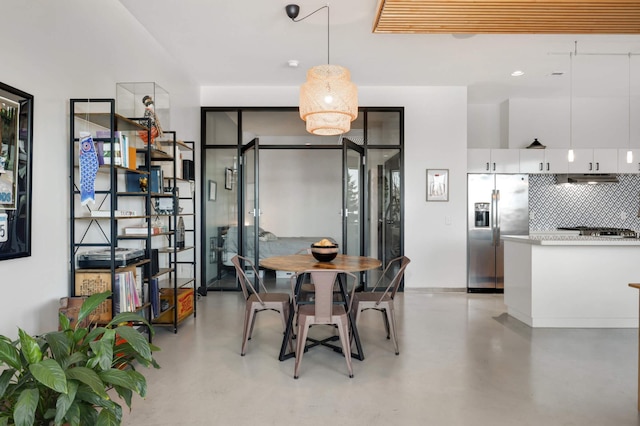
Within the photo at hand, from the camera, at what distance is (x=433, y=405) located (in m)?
2.31

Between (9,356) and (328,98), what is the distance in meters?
2.54

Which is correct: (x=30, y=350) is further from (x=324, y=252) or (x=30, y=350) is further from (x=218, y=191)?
(x=218, y=191)

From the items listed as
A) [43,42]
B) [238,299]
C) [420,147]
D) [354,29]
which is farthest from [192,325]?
[420,147]

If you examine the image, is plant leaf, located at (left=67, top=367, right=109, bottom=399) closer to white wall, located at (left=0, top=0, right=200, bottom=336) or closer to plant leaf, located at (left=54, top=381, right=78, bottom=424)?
plant leaf, located at (left=54, top=381, right=78, bottom=424)

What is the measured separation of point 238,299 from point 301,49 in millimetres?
3259

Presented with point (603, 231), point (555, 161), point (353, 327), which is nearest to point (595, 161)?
point (555, 161)

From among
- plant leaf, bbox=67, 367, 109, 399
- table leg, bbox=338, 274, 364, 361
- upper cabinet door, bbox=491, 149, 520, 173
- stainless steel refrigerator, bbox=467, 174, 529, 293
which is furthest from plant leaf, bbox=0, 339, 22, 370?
upper cabinet door, bbox=491, 149, 520, 173

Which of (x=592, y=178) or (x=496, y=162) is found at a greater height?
Result: (x=496, y=162)

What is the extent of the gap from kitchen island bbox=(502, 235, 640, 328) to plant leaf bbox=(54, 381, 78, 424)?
13.1 feet

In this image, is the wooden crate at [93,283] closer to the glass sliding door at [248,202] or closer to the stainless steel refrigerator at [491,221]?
the glass sliding door at [248,202]

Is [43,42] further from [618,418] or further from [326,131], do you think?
[618,418]

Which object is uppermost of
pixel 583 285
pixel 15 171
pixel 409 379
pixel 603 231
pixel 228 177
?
pixel 228 177

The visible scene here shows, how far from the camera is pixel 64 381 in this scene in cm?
127

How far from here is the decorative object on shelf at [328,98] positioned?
Answer: 10.2 ft
